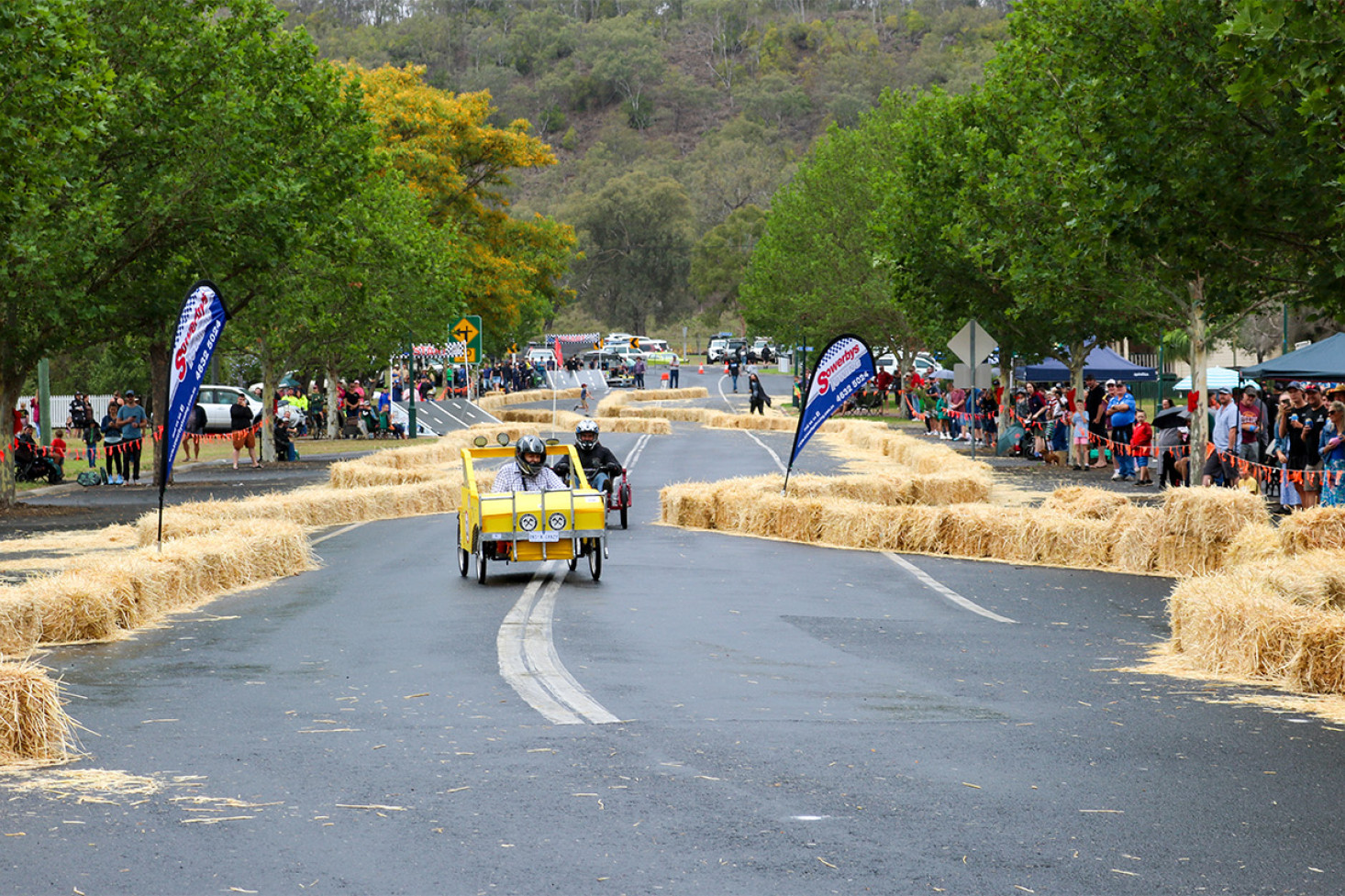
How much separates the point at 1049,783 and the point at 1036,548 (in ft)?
40.4

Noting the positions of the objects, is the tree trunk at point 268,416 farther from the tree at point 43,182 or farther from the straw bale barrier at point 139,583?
the straw bale barrier at point 139,583

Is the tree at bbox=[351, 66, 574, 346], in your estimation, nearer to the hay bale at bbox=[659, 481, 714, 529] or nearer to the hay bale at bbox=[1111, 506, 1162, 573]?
the hay bale at bbox=[659, 481, 714, 529]

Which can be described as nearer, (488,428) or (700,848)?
(700,848)

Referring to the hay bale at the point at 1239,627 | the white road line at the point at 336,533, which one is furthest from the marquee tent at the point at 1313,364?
the hay bale at the point at 1239,627

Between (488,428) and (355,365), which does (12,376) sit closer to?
(488,428)

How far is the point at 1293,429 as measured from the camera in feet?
74.1

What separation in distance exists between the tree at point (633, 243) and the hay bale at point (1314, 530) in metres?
139

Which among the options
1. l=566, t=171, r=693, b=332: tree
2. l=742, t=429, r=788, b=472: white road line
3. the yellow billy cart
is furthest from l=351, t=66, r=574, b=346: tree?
l=566, t=171, r=693, b=332: tree

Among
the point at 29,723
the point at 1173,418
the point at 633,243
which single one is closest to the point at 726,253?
the point at 633,243

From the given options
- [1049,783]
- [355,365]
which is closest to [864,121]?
[355,365]

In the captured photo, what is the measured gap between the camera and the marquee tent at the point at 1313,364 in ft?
95.1

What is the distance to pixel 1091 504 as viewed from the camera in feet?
65.7

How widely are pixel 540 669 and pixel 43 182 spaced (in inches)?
510

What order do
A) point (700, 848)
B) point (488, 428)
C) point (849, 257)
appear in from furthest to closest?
point (849, 257) → point (488, 428) → point (700, 848)
